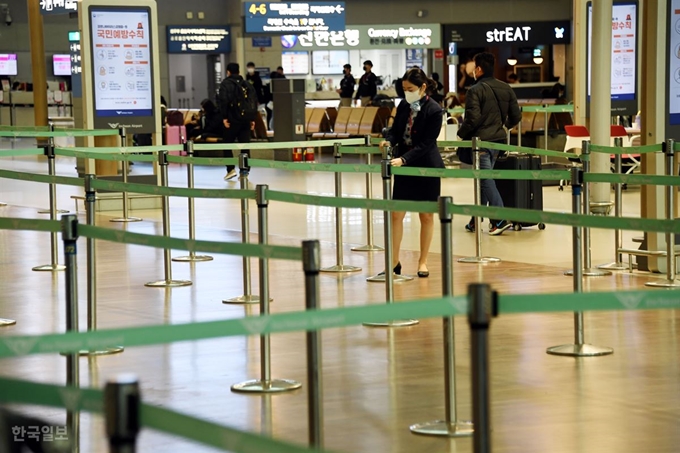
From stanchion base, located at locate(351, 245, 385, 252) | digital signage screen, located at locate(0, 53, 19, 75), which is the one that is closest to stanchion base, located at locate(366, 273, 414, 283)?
stanchion base, located at locate(351, 245, 385, 252)

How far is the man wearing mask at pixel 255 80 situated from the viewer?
26.9 m

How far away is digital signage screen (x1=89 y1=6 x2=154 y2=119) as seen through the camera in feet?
53.1

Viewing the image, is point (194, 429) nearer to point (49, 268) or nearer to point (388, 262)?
point (388, 262)

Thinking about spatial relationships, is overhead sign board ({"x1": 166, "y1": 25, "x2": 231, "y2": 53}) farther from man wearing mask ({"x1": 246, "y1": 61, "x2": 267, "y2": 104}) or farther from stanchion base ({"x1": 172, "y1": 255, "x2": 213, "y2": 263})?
stanchion base ({"x1": 172, "y1": 255, "x2": 213, "y2": 263})

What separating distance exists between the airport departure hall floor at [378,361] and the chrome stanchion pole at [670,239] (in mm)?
296

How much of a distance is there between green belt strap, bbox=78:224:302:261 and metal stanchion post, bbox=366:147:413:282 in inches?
86.2

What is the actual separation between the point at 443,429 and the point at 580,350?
6.21 ft

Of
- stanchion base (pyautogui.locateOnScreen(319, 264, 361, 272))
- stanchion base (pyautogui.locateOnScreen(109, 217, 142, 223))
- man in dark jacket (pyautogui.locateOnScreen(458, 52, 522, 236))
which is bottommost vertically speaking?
stanchion base (pyautogui.locateOnScreen(319, 264, 361, 272))

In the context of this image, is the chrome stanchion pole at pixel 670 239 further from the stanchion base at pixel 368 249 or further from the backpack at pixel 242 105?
the backpack at pixel 242 105

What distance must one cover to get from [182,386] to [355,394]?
93 centimetres

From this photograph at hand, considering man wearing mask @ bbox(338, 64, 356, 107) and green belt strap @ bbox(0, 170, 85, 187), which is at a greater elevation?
man wearing mask @ bbox(338, 64, 356, 107)

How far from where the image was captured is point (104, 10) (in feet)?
52.7

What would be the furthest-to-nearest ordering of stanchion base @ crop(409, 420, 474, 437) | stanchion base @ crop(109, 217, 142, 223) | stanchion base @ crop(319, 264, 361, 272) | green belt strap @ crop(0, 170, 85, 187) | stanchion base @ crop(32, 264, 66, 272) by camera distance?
stanchion base @ crop(109, 217, 142, 223) < stanchion base @ crop(32, 264, 66, 272) < stanchion base @ crop(319, 264, 361, 272) < green belt strap @ crop(0, 170, 85, 187) < stanchion base @ crop(409, 420, 474, 437)

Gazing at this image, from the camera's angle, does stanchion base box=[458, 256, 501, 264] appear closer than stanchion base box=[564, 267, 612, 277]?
No
